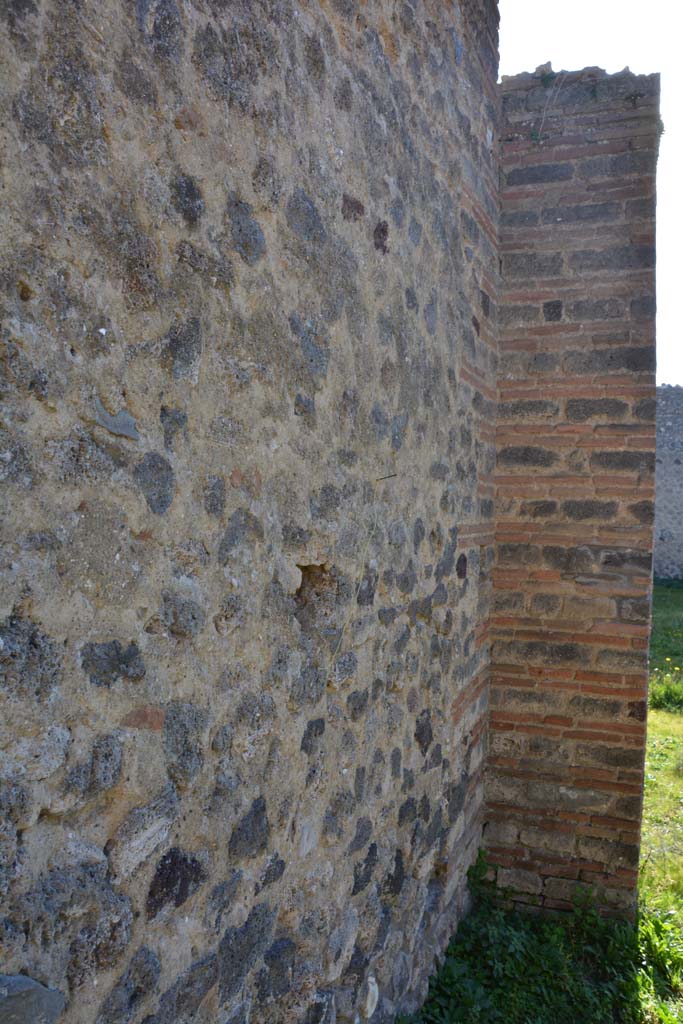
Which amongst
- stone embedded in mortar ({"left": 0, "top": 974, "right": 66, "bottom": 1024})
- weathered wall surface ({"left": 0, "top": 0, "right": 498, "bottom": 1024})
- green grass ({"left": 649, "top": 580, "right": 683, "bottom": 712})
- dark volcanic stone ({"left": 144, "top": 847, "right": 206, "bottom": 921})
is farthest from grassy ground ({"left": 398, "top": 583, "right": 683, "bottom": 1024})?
green grass ({"left": 649, "top": 580, "right": 683, "bottom": 712})

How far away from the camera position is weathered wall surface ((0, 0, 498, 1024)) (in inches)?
49.3

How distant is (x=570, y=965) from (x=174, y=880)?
2940 millimetres

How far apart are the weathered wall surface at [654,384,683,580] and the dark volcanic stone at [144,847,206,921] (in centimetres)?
1643

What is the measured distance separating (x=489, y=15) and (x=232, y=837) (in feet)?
12.8

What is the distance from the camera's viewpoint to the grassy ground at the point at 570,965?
10.9 ft

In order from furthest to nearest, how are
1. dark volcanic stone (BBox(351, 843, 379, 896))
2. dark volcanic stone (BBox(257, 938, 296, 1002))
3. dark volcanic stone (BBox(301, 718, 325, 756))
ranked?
dark volcanic stone (BBox(351, 843, 379, 896)) → dark volcanic stone (BBox(301, 718, 325, 756)) → dark volcanic stone (BBox(257, 938, 296, 1002))

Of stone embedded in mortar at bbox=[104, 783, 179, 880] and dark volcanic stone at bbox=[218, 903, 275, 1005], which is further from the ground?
stone embedded in mortar at bbox=[104, 783, 179, 880]

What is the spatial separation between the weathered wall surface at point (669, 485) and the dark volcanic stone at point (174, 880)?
53.9ft

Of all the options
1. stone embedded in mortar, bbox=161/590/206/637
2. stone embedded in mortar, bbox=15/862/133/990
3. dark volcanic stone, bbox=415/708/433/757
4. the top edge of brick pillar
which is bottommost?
dark volcanic stone, bbox=415/708/433/757

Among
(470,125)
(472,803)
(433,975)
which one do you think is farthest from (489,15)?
(433,975)

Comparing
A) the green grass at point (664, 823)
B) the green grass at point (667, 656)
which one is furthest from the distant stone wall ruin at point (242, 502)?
the green grass at point (667, 656)

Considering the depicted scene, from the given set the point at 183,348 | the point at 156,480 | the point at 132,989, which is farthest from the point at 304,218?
the point at 132,989

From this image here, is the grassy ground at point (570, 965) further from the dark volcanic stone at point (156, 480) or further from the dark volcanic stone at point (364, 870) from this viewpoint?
the dark volcanic stone at point (156, 480)

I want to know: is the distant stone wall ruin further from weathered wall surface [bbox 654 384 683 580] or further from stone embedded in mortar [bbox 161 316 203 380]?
weathered wall surface [bbox 654 384 683 580]
